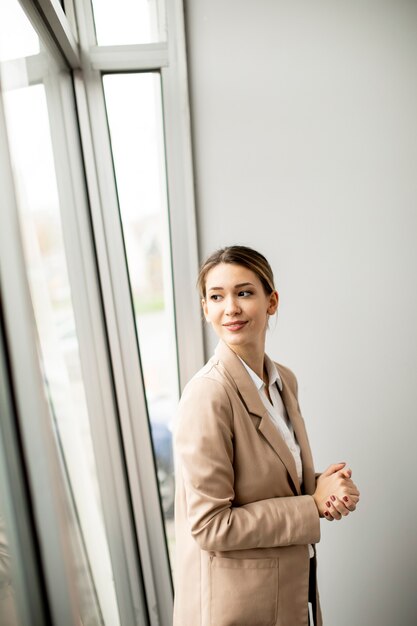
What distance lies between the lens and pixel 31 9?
1166 millimetres

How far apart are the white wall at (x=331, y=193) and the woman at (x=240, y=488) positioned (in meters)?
0.51

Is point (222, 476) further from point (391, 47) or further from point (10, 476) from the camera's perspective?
point (391, 47)

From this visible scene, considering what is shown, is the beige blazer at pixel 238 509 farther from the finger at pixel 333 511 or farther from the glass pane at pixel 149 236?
the glass pane at pixel 149 236

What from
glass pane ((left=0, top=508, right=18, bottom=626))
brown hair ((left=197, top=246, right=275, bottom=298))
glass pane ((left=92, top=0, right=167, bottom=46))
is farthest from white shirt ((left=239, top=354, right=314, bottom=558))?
glass pane ((left=92, top=0, right=167, bottom=46))

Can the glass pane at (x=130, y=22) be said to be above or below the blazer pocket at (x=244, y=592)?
above

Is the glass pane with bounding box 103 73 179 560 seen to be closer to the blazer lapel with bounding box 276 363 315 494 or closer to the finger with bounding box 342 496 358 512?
the blazer lapel with bounding box 276 363 315 494

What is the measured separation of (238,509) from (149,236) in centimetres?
99

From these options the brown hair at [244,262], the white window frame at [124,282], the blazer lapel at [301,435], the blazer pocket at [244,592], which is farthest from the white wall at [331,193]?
the blazer pocket at [244,592]

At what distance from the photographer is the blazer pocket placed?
43.1 inches

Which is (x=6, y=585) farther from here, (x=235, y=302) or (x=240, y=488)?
(x=235, y=302)

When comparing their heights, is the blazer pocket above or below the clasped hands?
below

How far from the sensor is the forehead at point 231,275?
113cm

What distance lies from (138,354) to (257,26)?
1163 mm

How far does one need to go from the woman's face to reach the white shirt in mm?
92
